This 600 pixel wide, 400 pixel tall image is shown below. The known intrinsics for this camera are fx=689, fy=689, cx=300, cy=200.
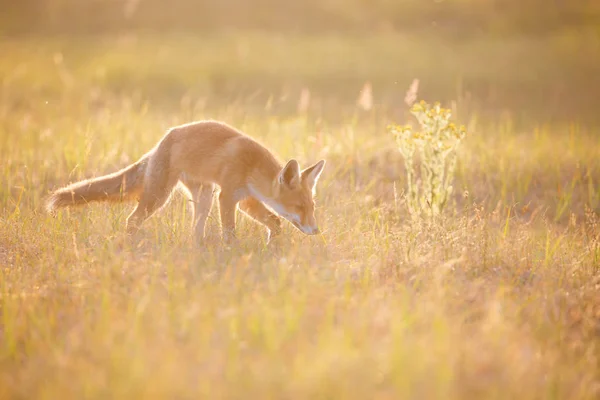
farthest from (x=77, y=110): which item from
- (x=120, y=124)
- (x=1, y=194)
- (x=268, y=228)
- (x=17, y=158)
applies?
(x=268, y=228)

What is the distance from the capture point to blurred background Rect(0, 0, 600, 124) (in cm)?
1659

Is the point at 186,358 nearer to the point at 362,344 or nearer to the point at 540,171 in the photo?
the point at 362,344

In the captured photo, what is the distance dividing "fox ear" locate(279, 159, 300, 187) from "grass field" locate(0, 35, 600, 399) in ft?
1.96

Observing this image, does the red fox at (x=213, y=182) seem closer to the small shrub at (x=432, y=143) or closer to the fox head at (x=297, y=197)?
the fox head at (x=297, y=197)

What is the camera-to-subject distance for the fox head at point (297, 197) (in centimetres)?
664

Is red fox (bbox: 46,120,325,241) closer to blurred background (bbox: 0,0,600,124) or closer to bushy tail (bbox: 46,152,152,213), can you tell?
bushy tail (bbox: 46,152,152,213)

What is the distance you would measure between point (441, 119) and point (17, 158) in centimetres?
574

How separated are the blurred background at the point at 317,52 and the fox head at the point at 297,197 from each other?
7.68 meters

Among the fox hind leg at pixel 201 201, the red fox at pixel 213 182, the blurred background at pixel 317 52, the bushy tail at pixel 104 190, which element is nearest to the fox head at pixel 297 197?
the red fox at pixel 213 182

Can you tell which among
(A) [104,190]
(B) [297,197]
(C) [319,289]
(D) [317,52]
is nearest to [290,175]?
(B) [297,197]

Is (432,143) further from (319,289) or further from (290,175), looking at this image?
(319,289)

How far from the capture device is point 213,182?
7.15m

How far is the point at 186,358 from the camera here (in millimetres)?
4031

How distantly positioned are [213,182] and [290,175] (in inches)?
36.7
